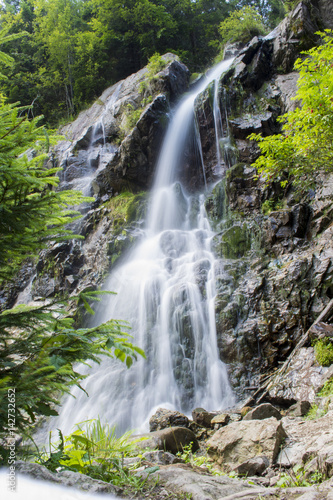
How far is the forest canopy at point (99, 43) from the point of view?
22922mm

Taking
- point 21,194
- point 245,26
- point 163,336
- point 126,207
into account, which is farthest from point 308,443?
point 245,26

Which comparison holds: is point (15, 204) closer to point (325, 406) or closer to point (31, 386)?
point (31, 386)

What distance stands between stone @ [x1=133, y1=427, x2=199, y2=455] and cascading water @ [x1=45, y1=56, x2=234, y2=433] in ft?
6.27

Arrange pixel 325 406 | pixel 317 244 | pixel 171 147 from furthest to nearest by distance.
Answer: pixel 171 147 < pixel 317 244 < pixel 325 406

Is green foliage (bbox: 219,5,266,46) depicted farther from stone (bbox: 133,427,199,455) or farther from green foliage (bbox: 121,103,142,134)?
stone (bbox: 133,427,199,455)

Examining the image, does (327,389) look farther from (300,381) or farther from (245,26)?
(245,26)

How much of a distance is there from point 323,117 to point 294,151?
129 centimetres

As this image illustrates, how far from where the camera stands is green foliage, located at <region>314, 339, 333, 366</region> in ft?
18.2

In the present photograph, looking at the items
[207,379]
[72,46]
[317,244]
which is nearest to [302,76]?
[317,244]

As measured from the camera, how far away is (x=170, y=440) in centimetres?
432

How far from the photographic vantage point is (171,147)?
15.3 metres

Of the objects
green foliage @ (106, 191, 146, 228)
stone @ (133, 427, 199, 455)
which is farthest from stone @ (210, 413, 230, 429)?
green foliage @ (106, 191, 146, 228)

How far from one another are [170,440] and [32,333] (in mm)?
2984

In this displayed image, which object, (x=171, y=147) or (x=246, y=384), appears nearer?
(x=246, y=384)
